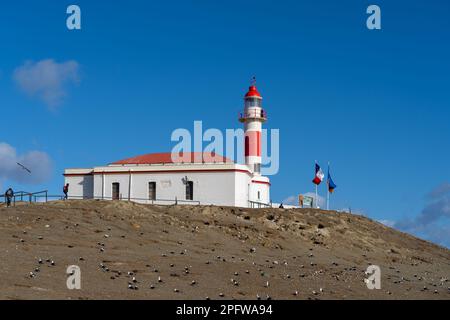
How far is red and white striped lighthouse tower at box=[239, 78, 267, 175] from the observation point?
57844mm

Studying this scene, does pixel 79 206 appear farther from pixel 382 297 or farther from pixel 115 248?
pixel 382 297

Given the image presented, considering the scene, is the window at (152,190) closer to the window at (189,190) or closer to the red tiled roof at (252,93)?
the window at (189,190)

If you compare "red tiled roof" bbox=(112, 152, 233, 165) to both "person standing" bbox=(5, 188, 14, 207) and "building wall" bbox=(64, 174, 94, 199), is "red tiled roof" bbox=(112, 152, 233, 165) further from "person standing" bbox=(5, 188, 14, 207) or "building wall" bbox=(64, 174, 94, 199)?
"person standing" bbox=(5, 188, 14, 207)

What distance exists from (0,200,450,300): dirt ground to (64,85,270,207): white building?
156 inches

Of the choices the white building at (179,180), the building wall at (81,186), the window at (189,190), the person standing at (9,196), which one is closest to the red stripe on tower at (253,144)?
the white building at (179,180)

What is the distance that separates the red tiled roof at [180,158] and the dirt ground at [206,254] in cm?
702

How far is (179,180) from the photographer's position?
52.9m

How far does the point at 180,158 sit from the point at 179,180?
2.61 metres

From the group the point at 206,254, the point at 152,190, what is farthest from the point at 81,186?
the point at 206,254

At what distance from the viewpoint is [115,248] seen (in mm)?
33031

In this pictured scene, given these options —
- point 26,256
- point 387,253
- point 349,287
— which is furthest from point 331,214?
point 26,256

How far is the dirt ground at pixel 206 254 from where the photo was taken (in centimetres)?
2589

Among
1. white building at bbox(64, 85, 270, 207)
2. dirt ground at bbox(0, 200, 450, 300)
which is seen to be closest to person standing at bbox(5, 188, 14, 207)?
dirt ground at bbox(0, 200, 450, 300)
